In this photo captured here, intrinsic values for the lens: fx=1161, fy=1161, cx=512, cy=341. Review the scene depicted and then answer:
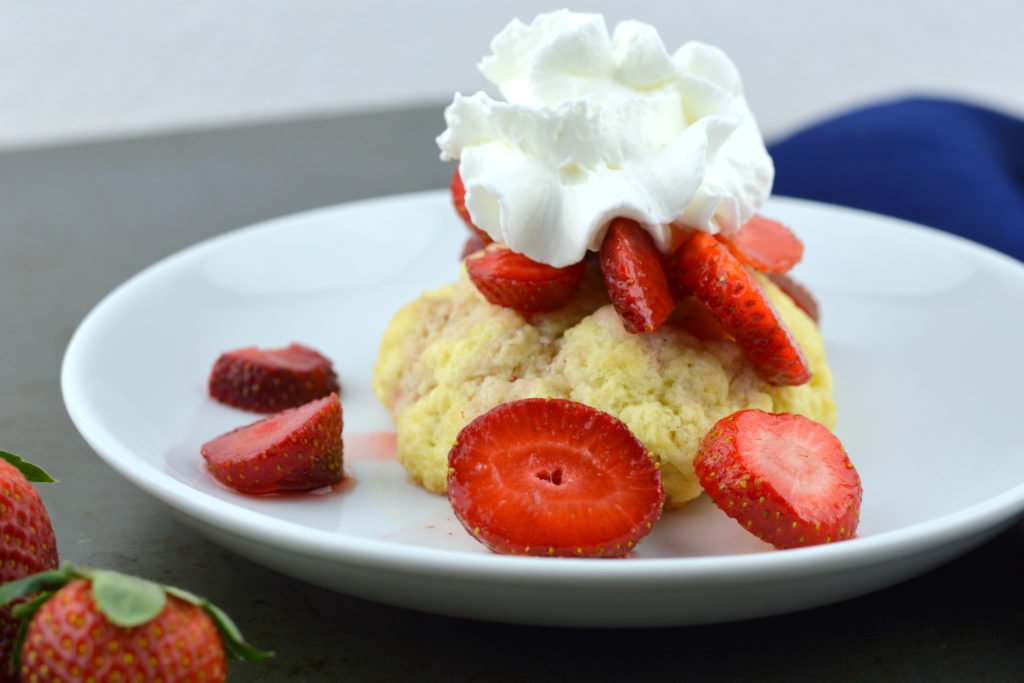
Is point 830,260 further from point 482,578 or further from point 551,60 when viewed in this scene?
point 482,578

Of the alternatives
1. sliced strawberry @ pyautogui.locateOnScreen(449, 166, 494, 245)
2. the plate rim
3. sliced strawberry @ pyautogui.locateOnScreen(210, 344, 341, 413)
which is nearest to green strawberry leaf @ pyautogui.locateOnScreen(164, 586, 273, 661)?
the plate rim

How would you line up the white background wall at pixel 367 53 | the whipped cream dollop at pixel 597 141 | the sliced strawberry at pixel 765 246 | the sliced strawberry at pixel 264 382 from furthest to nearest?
the white background wall at pixel 367 53, the sliced strawberry at pixel 264 382, the sliced strawberry at pixel 765 246, the whipped cream dollop at pixel 597 141

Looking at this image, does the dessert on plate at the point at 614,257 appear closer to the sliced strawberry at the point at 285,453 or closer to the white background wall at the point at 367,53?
the sliced strawberry at the point at 285,453

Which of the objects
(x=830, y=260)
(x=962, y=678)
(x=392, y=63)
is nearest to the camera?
(x=962, y=678)

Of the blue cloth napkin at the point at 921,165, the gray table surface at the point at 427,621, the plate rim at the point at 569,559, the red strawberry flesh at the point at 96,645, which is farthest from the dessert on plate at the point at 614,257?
the blue cloth napkin at the point at 921,165

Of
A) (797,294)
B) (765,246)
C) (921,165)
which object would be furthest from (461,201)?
(921,165)

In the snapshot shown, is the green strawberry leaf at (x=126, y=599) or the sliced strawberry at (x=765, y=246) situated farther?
the sliced strawberry at (x=765, y=246)

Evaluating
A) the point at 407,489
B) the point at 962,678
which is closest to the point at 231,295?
the point at 407,489
